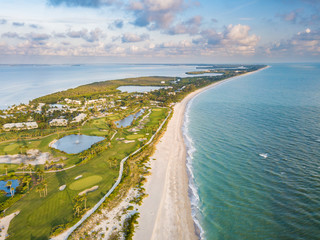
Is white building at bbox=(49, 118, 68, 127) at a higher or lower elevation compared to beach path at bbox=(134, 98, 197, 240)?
higher

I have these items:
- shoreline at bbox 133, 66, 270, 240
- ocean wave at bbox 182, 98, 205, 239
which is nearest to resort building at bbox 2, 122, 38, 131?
shoreline at bbox 133, 66, 270, 240

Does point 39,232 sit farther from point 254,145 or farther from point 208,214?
point 254,145

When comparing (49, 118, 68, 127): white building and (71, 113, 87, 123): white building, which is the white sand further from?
(71, 113, 87, 123): white building

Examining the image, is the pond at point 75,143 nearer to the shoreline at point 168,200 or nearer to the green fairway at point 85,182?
the green fairway at point 85,182

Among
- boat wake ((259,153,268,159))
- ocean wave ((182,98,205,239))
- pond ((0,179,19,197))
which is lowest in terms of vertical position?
pond ((0,179,19,197))

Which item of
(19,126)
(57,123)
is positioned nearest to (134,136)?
(57,123)

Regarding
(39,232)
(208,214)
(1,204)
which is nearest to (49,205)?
(39,232)

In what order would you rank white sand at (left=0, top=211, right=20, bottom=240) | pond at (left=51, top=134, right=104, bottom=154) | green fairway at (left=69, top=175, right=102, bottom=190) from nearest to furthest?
white sand at (left=0, top=211, right=20, bottom=240) < green fairway at (left=69, top=175, right=102, bottom=190) < pond at (left=51, top=134, right=104, bottom=154)
